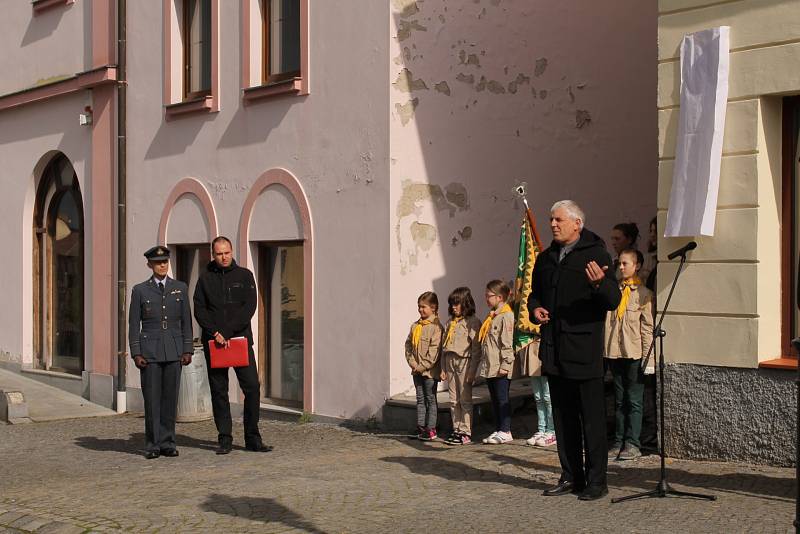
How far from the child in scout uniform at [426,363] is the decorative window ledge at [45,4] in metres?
9.39

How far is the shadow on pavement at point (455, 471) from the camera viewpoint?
8969 mm

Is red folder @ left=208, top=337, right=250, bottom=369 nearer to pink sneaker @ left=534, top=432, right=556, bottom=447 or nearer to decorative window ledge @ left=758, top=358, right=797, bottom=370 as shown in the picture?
pink sneaker @ left=534, top=432, right=556, bottom=447

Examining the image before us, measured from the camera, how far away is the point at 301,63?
534 inches

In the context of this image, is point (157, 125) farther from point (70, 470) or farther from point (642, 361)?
point (642, 361)

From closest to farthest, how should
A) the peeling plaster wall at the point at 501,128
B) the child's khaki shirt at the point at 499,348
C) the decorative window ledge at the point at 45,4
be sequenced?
1. the child's khaki shirt at the point at 499,348
2. the peeling plaster wall at the point at 501,128
3. the decorative window ledge at the point at 45,4

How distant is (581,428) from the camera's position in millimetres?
8367

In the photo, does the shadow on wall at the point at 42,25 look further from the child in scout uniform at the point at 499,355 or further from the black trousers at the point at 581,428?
the black trousers at the point at 581,428

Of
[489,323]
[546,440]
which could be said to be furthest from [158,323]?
[546,440]

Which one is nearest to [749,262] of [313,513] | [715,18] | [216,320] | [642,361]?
[642,361]

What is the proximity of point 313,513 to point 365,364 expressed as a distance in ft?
15.4

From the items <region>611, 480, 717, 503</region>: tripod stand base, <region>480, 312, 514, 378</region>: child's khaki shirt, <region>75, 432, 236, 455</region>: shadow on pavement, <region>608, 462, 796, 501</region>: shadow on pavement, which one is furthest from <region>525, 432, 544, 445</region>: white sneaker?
<region>75, 432, 236, 455</region>: shadow on pavement

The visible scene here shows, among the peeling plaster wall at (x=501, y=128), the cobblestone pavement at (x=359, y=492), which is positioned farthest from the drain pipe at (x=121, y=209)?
the peeling plaster wall at (x=501, y=128)

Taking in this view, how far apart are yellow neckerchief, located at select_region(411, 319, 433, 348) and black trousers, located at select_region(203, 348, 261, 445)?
5.09 ft

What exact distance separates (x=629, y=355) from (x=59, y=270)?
1150 cm
